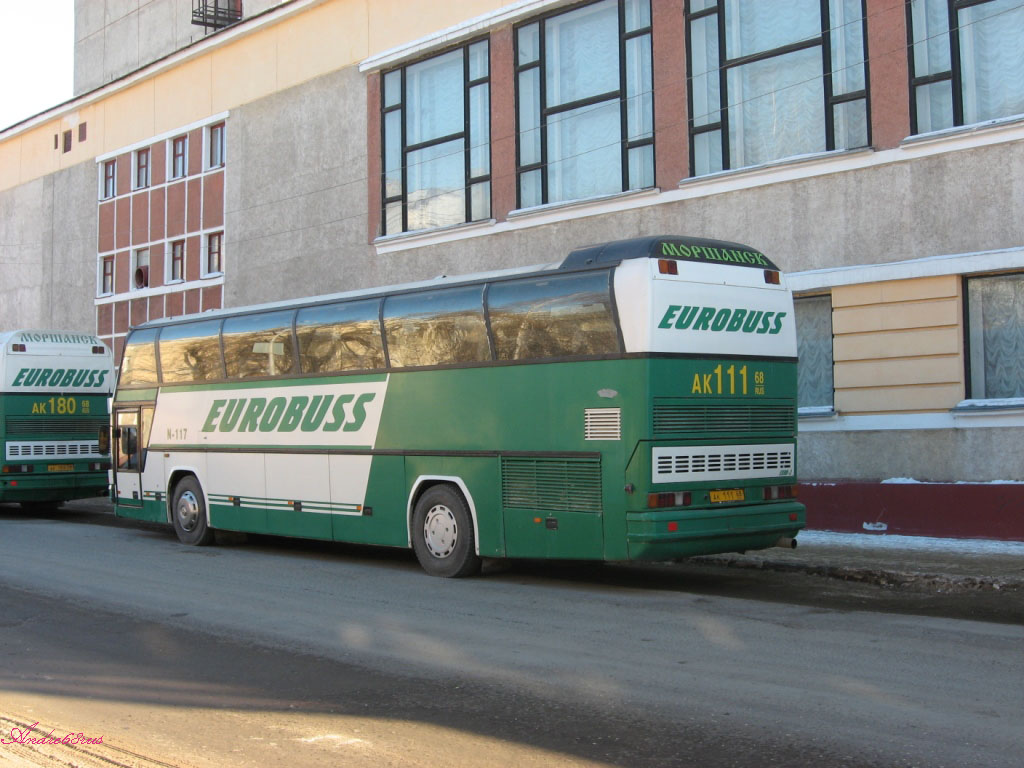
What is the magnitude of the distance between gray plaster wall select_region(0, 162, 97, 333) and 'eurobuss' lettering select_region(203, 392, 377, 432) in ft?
67.0

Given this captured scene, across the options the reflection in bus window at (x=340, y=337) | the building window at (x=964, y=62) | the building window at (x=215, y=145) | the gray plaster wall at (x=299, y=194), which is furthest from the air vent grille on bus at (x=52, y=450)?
the building window at (x=964, y=62)

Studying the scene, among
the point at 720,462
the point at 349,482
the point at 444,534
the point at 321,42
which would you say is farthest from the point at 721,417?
the point at 321,42

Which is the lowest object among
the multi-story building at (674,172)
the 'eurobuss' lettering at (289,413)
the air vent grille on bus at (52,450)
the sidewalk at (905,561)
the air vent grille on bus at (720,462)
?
the sidewalk at (905,561)

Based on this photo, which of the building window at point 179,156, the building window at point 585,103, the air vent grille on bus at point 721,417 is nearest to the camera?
the air vent grille on bus at point 721,417

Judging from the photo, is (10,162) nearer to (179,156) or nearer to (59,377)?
(179,156)

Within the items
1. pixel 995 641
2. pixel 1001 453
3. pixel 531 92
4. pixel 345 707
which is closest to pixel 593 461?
pixel 995 641

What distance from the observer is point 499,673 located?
302 inches

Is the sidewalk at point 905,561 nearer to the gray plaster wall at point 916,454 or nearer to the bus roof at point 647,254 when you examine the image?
the gray plaster wall at point 916,454

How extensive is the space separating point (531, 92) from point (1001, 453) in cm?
1096

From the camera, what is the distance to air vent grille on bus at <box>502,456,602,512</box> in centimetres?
1132

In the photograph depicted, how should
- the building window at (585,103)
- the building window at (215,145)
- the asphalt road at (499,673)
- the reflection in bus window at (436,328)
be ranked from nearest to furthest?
the asphalt road at (499,673) → the reflection in bus window at (436,328) → the building window at (585,103) → the building window at (215,145)

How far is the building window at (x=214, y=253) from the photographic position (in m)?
29.8

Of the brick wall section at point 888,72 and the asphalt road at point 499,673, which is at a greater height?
the brick wall section at point 888,72

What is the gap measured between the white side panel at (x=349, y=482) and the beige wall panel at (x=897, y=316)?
23.8ft
